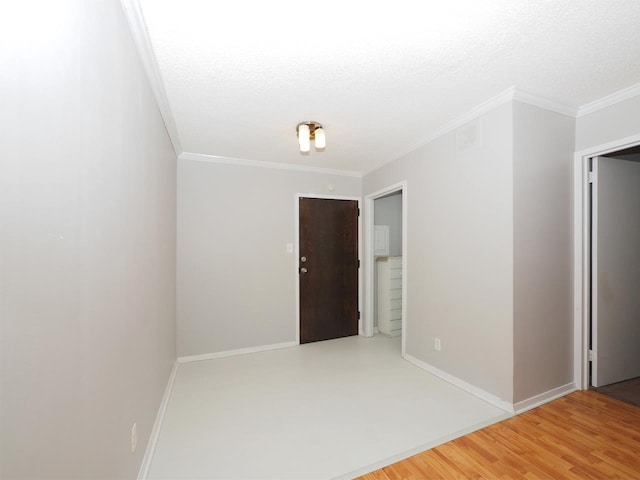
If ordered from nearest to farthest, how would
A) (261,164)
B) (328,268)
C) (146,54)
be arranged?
(146,54) → (261,164) → (328,268)

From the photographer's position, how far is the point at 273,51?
163cm

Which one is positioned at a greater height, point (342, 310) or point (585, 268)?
point (585, 268)

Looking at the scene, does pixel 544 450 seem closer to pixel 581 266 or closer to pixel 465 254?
pixel 465 254

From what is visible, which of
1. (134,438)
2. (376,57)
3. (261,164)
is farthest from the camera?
(261,164)

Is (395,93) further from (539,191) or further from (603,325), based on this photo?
(603,325)

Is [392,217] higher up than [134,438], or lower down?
higher up

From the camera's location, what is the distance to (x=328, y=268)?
12.8 feet

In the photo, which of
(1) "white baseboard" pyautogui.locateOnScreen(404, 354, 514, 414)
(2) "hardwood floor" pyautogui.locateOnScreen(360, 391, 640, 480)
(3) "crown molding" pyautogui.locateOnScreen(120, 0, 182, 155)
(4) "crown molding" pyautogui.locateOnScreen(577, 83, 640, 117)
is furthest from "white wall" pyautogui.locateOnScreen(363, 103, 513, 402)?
(3) "crown molding" pyautogui.locateOnScreen(120, 0, 182, 155)

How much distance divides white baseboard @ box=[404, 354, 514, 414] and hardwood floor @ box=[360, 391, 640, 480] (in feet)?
0.35

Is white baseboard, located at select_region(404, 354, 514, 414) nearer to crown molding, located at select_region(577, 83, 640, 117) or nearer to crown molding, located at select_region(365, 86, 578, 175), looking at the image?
crown molding, located at select_region(365, 86, 578, 175)

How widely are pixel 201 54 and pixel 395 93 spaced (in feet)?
4.24

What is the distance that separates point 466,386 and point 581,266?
136cm

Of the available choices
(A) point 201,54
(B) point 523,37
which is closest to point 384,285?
(B) point 523,37

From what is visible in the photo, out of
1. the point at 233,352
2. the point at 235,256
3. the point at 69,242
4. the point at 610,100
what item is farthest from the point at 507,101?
the point at 233,352
